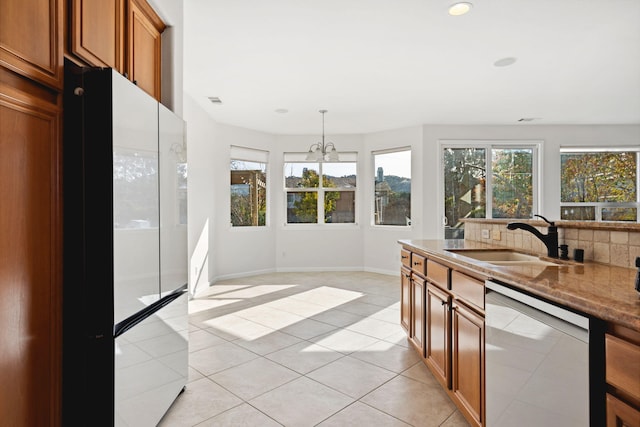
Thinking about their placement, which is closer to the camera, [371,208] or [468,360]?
[468,360]

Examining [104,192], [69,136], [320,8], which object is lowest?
[104,192]

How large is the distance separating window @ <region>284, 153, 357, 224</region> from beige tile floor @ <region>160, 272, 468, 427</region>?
239 centimetres

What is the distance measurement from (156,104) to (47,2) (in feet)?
2.02

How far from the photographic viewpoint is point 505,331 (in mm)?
1548

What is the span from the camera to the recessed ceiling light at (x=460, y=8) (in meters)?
2.58

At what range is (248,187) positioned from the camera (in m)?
6.48

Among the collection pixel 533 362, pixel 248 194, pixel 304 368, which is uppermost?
pixel 248 194

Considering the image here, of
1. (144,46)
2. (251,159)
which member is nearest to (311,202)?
(251,159)

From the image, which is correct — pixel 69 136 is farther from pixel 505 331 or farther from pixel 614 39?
pixel 614 39

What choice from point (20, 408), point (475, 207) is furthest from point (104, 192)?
point (475, 207)

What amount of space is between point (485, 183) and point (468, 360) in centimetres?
495

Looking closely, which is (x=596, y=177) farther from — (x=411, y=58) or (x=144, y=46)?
(x=144, y=46)

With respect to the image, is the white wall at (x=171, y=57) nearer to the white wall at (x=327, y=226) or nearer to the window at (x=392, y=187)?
the white wall at (x=327, y=226)

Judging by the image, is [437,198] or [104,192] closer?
[104,192]
